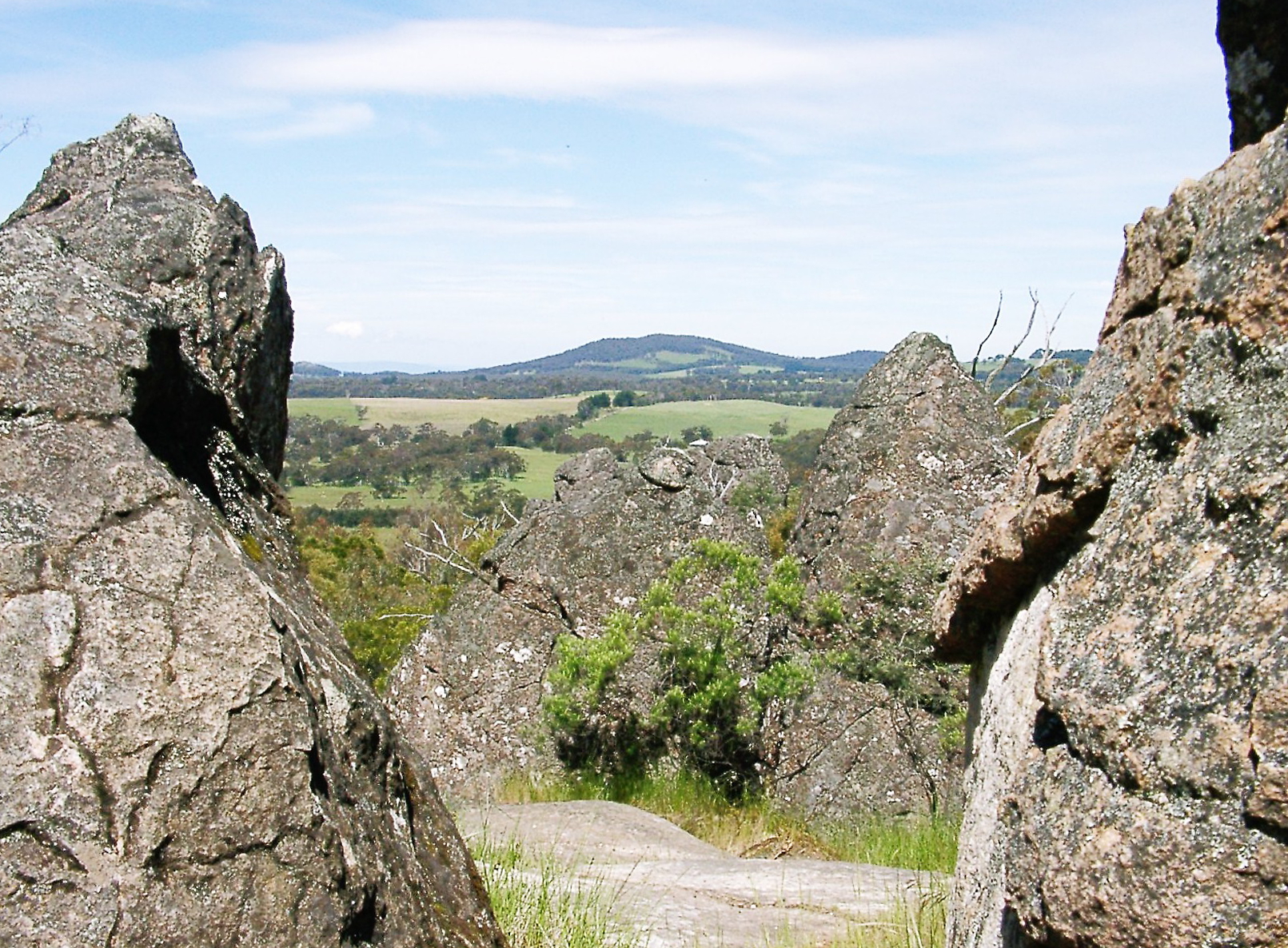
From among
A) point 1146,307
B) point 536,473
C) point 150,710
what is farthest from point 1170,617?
point 536,473

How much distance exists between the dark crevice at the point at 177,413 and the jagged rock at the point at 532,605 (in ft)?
22.7

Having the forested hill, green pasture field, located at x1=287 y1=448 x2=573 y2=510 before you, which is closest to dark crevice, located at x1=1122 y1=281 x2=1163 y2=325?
green pasture field, located at x1=287 y1=448 x2=573 y2=510

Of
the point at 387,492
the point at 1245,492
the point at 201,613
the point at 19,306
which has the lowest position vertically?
the point at 387,492

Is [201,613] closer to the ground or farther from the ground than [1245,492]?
closer to the ground

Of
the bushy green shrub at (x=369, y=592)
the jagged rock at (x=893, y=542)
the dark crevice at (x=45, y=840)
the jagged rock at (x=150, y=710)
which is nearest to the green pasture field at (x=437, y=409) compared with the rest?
the bushy green shrub at (x=369, y=592)

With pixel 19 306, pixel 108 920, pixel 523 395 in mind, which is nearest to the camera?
pixel 108 920

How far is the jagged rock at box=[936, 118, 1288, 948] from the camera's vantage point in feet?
6.66

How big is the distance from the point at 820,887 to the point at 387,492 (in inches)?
2486

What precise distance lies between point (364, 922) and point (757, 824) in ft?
22.1

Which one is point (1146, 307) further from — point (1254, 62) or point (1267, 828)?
point (1267, 828)

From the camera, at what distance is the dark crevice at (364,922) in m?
2.68

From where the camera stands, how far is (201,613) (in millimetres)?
2707

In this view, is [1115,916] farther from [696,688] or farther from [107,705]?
[696,688]

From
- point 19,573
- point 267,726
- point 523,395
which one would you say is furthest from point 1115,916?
point 523,395
